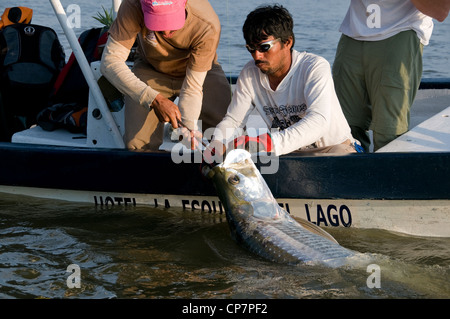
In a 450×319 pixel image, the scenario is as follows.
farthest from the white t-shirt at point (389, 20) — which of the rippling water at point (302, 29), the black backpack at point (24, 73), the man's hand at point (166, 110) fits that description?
the rippling water at point (302, 29)

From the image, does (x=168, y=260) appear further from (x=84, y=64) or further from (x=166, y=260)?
(x=84, y=64)

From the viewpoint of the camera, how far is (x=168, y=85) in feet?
18.6

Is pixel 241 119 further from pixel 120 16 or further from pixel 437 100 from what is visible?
pixel 437 100

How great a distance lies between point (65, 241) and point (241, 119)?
1.54m

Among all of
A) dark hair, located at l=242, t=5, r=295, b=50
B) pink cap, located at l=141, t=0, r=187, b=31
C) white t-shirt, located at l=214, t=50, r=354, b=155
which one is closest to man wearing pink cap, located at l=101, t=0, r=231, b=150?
pink cap, located at l=141, t=0, r=187, b=31

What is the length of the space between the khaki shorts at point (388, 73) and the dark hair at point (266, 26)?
0.82 m

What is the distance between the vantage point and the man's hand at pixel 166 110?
5.05m

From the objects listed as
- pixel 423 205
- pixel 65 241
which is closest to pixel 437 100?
pixel 423 205

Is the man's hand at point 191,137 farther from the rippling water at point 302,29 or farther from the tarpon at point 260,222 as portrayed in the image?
the rippling water at point 302,29

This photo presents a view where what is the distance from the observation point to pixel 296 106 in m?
4.99

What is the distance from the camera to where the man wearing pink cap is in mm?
5020

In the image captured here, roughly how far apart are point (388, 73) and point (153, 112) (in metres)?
1.80
